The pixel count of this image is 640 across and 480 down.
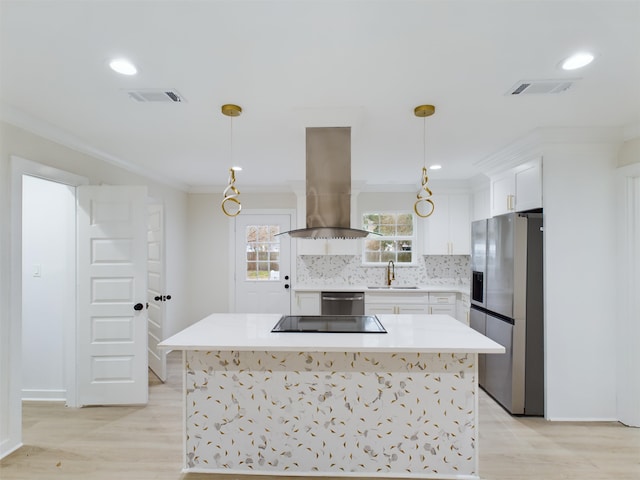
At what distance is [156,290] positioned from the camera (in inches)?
157

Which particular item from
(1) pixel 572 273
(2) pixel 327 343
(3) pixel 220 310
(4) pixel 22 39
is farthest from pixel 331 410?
(3) pixel 220 310

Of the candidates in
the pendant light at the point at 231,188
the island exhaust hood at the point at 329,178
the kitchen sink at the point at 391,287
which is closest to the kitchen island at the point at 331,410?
the island exhaust hood at the point at 329,178

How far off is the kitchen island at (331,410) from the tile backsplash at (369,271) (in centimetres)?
312

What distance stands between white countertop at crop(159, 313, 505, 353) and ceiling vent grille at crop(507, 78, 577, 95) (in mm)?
1554

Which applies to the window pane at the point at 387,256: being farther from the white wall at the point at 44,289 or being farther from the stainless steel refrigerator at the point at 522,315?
the white wall at the point at 44,289

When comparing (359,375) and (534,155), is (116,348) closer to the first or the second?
(359,375)

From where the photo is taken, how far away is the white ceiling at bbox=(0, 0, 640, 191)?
1.42 meters

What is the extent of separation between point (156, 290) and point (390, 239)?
3413mm

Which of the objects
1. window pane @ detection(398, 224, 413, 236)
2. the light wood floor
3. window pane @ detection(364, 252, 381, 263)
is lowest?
the light wood floor

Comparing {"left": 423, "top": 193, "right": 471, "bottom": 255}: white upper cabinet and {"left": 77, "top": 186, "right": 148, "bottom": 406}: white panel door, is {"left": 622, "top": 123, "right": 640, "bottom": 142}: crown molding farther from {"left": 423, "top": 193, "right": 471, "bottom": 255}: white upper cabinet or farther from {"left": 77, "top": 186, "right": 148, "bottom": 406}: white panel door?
{"left": 77, "top": 186, "right": 148, "bottom": 406}: white panel door

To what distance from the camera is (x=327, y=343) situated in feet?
6.70

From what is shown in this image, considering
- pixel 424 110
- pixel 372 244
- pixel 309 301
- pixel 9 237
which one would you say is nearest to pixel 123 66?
pixel 9 237

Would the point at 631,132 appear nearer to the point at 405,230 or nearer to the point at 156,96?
the point at 405,230

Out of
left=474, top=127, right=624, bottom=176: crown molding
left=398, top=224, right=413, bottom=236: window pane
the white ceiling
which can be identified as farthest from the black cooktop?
left=398, top=224, right=413, bottom=236: window pane
